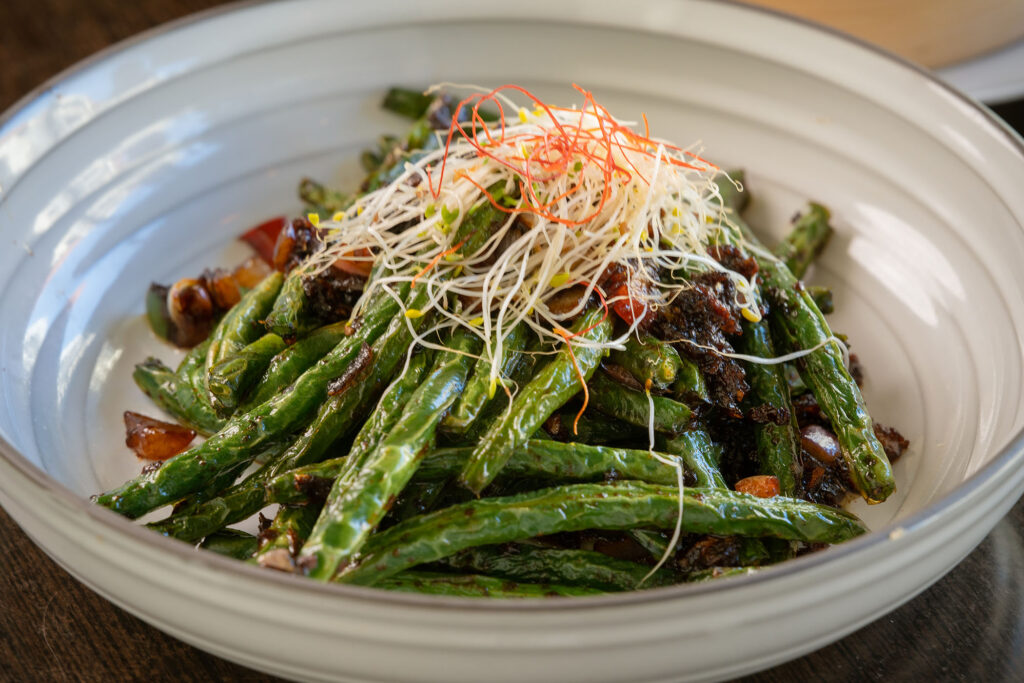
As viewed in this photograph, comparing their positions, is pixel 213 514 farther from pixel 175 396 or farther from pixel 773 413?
pixel 773 413

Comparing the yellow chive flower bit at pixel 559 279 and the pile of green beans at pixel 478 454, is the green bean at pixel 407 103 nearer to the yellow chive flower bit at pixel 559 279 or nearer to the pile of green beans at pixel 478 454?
the pile of green beans at pixel 478 454

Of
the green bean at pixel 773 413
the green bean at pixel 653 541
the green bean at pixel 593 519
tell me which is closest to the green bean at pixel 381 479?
the green bean at pixel 593 519

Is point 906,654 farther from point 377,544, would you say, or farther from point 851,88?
point 851,88

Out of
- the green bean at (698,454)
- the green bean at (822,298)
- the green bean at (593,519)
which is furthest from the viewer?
the green bean at (822,298)

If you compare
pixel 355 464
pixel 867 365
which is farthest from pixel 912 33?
pixel 355 464

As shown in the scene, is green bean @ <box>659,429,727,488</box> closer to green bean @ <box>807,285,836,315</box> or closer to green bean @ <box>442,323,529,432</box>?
green bean @ <box>442,323,529,432</box>

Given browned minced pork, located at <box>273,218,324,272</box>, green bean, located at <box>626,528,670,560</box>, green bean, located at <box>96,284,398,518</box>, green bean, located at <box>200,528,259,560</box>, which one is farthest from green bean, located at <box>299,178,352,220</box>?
green bean, located at <box>626,528,670,560</box>
